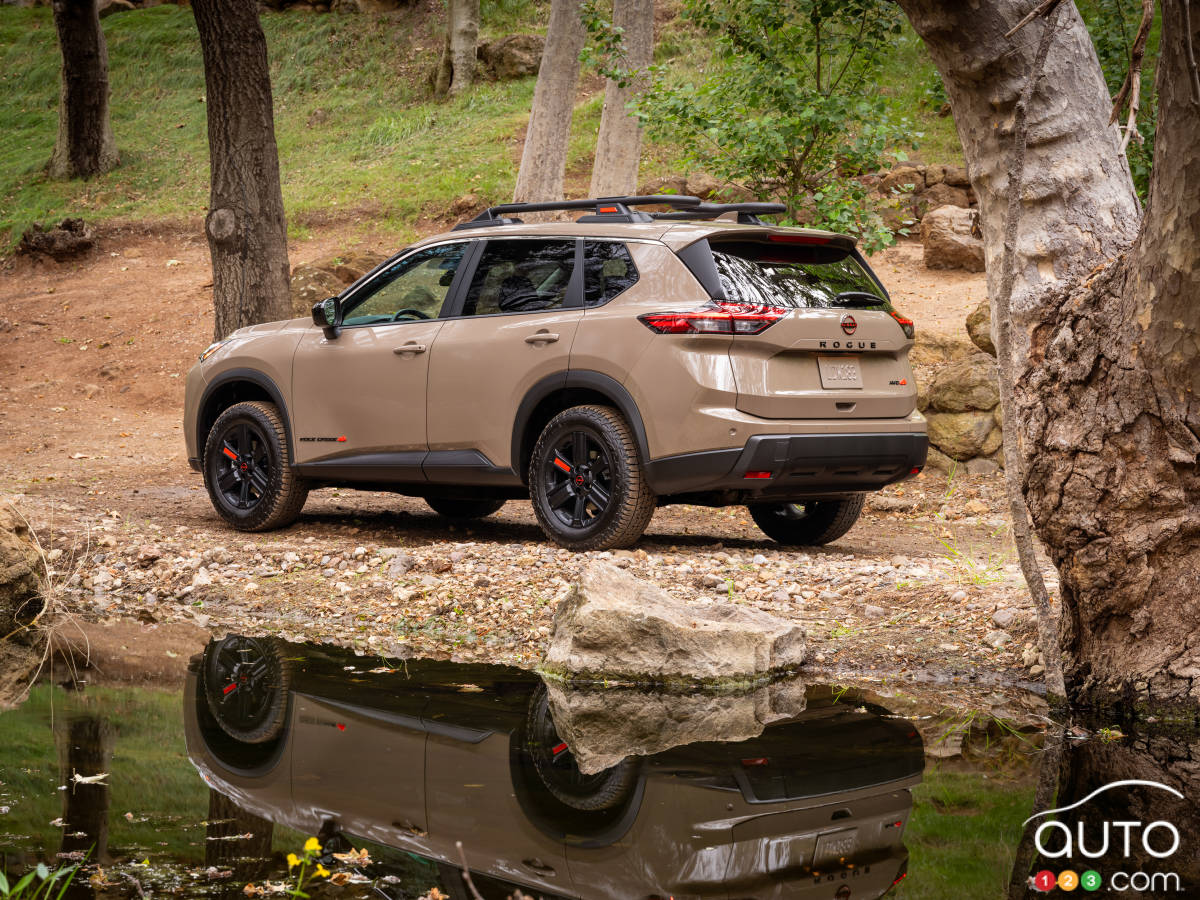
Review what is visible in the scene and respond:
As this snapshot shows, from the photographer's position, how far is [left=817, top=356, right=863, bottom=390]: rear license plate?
7367mm

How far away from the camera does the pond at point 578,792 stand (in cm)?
335

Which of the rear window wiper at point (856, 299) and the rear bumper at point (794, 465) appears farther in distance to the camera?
the rear window wiper at point (856, 299)

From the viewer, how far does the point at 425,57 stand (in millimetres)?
33219

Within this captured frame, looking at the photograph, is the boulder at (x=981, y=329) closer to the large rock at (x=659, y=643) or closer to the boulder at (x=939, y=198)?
the large rock at (x=659, y=643)

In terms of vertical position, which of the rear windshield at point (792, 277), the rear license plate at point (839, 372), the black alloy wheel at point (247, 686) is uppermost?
the rear windshield at point (792, 277)

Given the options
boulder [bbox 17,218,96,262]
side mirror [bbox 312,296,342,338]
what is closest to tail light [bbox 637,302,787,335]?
side mirror [bbox 312,296,342,338]

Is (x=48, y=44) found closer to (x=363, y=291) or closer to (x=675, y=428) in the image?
(x=363, y=291)

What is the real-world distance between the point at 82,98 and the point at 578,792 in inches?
1002

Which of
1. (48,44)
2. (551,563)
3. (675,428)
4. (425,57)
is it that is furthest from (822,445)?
(48,44)

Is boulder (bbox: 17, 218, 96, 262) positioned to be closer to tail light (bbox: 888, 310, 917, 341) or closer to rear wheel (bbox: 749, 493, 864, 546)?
rear wheel (bbox: 749, 493, 864, 546)

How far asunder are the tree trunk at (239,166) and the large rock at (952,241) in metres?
10.3

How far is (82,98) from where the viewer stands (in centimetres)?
2592

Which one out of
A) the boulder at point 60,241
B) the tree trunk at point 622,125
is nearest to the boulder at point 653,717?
the tree trunk at point 622,125

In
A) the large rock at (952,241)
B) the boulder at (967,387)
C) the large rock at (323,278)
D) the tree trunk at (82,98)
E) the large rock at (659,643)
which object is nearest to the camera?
the large rock at (659,643)
